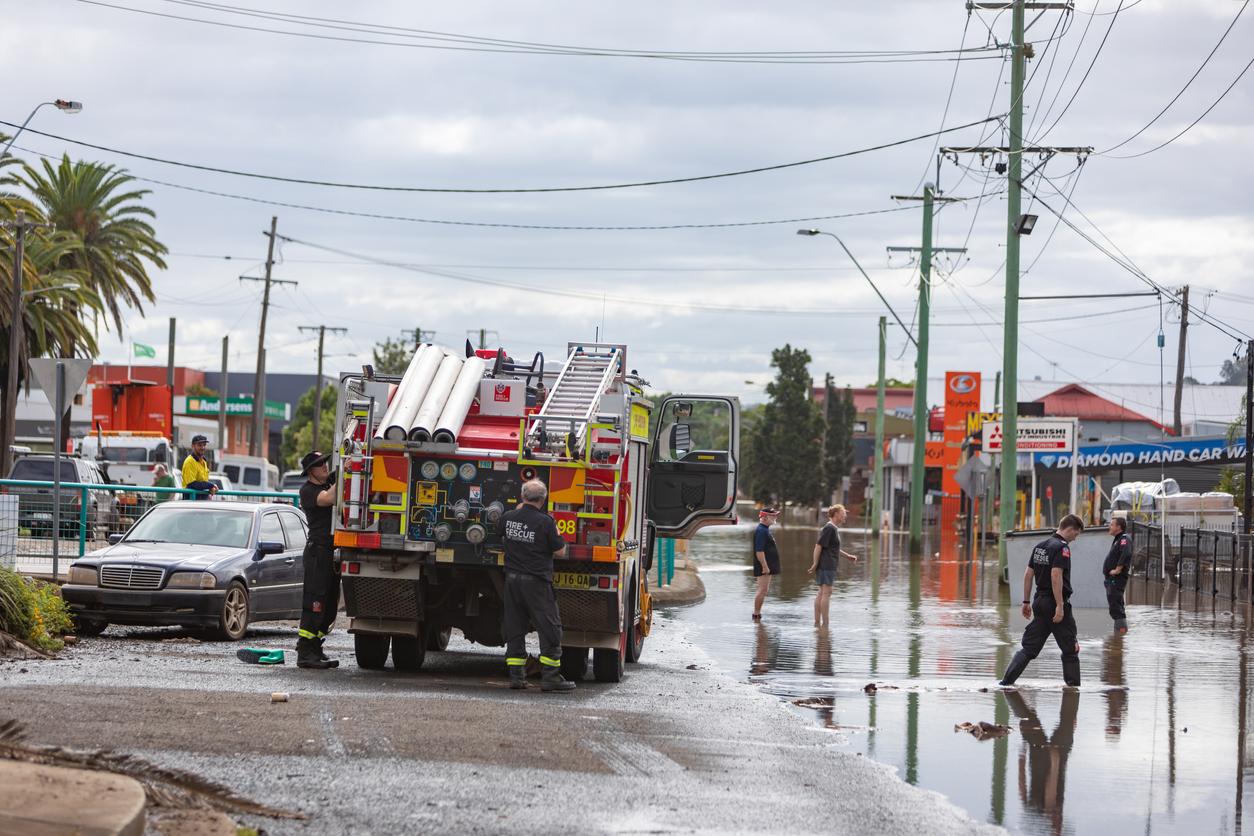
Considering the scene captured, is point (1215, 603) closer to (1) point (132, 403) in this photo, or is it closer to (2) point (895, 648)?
(2) point (895, 648)

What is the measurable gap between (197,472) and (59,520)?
2907 millimetres

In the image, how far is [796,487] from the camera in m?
85.7

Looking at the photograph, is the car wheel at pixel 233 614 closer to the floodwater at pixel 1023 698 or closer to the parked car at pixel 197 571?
the parked car at pixel 197 571

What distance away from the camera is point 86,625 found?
16234mm

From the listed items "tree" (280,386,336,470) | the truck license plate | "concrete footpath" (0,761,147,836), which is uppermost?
"tree" (280,386,336,470)

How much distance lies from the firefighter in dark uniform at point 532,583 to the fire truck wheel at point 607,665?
78 centimetres

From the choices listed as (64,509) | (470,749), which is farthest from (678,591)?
(470,749)

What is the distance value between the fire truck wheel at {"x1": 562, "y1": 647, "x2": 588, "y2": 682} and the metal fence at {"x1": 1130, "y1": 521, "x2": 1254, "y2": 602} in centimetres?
1589

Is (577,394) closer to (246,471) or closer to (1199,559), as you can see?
(1199,559)

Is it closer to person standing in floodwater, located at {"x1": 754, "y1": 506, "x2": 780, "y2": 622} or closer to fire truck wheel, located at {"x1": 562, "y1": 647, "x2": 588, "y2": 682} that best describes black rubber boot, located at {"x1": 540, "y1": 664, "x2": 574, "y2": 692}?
fire truck wheel, located at {"x1": 562, "y1": 647, "x2": 588, "y2": 682}

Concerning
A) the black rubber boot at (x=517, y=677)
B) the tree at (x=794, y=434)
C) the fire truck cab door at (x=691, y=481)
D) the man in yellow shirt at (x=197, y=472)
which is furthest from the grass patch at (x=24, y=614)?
the tree at (x=794, y=434)

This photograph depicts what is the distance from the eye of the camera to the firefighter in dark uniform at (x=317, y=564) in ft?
44.6

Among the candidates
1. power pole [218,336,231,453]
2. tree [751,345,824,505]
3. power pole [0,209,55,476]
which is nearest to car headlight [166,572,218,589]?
power pole [0,209,55,476]

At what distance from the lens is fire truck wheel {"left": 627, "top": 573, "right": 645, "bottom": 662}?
1490cm
